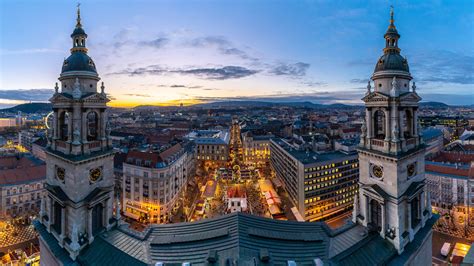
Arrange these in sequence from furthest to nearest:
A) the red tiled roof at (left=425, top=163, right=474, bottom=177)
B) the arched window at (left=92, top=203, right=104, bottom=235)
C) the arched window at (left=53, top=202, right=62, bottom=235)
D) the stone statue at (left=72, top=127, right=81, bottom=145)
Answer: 1. the red tiled roof at (left=425, top=163, right=474, bottom=177)
2. the arched window at (left=53, top=202, right=62, bottom=235)
3. the arched window at (left=92, top=203, right=104, bottom=235)
4. the stone statue at (left=72, top=127, right=81, bottom=145)

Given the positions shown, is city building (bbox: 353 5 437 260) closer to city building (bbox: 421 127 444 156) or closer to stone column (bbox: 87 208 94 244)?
stone column (bbox: 87 208 94 244)

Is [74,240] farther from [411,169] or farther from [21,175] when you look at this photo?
[21,175]

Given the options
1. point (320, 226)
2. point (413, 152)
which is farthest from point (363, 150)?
point (320, 226)

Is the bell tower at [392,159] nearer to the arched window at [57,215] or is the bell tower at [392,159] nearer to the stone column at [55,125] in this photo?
the arched window at [57,215]

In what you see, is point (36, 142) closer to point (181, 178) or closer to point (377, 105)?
point (181, 178)

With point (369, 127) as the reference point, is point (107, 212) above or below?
below


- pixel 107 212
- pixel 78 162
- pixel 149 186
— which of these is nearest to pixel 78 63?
pixel 78 162

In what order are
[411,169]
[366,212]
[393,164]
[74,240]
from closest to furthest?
[74,240], [393,164], [411,169], [366,212]

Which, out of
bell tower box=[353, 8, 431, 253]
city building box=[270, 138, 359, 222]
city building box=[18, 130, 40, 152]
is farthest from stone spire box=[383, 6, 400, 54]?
city building box=[18, 130, 40, 152]
